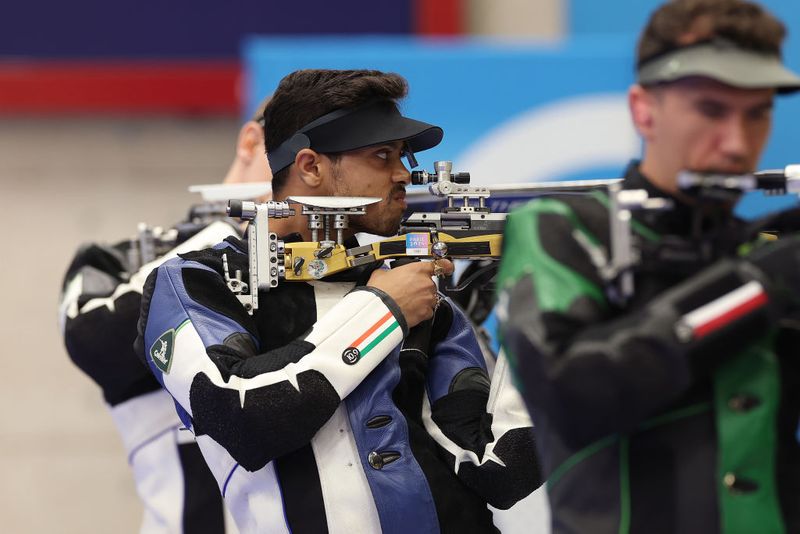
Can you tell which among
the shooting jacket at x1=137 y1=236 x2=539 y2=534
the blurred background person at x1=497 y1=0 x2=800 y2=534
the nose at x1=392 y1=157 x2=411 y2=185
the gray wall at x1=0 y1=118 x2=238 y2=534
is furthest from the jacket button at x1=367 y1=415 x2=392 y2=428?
the gray wall at x1=0 y1=118 x2=238 y2=534

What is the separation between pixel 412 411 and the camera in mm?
2223

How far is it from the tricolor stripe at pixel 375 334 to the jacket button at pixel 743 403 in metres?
0.69

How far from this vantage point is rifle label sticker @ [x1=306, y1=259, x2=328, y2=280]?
222 centimetres

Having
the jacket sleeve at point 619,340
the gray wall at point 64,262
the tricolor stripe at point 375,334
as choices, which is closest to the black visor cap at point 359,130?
the tricolor stripe at point 375,334

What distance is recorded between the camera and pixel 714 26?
1.56 metres

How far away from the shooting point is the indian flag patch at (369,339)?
2.04 meters

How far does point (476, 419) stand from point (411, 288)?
10.2 inches

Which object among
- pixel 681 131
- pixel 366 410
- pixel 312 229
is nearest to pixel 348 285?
pixel 312 229

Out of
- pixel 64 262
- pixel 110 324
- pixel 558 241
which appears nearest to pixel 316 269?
pixel 558 241

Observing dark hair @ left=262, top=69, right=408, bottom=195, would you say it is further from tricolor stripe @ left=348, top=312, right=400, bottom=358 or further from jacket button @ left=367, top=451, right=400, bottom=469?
jacket button @ left=367, top=451, right=400, bottom=469

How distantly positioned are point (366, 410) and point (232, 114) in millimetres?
3923

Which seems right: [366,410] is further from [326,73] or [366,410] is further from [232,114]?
[232,114]

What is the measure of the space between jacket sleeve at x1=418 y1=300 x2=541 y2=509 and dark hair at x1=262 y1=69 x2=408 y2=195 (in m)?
0.41

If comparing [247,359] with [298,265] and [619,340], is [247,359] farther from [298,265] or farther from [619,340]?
[619,340]
